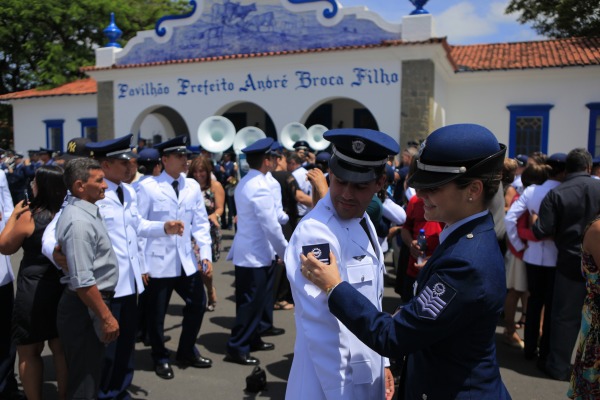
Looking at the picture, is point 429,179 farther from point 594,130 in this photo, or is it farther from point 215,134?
point 594,130

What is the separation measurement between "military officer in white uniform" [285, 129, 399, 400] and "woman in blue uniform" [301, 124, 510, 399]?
23cm

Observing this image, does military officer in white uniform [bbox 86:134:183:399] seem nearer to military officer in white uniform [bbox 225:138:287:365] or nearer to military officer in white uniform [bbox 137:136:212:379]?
military officer in white uniform [bbox 137:136:212:379]

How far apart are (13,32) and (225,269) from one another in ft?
19.0

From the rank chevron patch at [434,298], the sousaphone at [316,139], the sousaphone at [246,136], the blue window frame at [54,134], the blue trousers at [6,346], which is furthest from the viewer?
the blue window frame at [54,134]

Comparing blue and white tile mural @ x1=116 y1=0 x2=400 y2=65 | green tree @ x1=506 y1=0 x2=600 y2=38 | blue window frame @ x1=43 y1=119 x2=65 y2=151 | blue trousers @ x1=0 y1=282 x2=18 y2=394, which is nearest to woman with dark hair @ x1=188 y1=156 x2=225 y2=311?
blue trousers @ x1=0 y1=282 x2=18 y2=394

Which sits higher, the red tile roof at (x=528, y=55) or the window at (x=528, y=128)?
the red tile roof at (x=528, y=55)

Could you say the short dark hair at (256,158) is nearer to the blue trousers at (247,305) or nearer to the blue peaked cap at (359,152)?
the blue trousers at (247,305)

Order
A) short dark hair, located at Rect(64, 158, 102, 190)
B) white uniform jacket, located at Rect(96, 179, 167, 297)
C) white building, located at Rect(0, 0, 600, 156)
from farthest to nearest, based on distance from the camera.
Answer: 1. white building, located at Rect(0, 0, 600, 156)
2. white uniform jacket, located at Rect(96, 179, 167, 297)
3. short dark hair, located at Rect(64, 158, 102, 190)

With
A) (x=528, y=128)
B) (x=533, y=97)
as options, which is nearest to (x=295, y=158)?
(x=528, y=128)

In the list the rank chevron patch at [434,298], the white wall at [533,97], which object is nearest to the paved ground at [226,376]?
the rank chevron patch at [434,298]

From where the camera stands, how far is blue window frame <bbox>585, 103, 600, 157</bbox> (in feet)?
47.7

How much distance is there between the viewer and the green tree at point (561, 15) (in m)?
21.2

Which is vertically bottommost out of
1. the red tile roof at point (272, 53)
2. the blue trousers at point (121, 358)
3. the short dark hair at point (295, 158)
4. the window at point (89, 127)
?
the blue trousers at point (121, 358)

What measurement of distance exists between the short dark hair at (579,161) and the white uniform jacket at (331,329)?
10.1 ft
